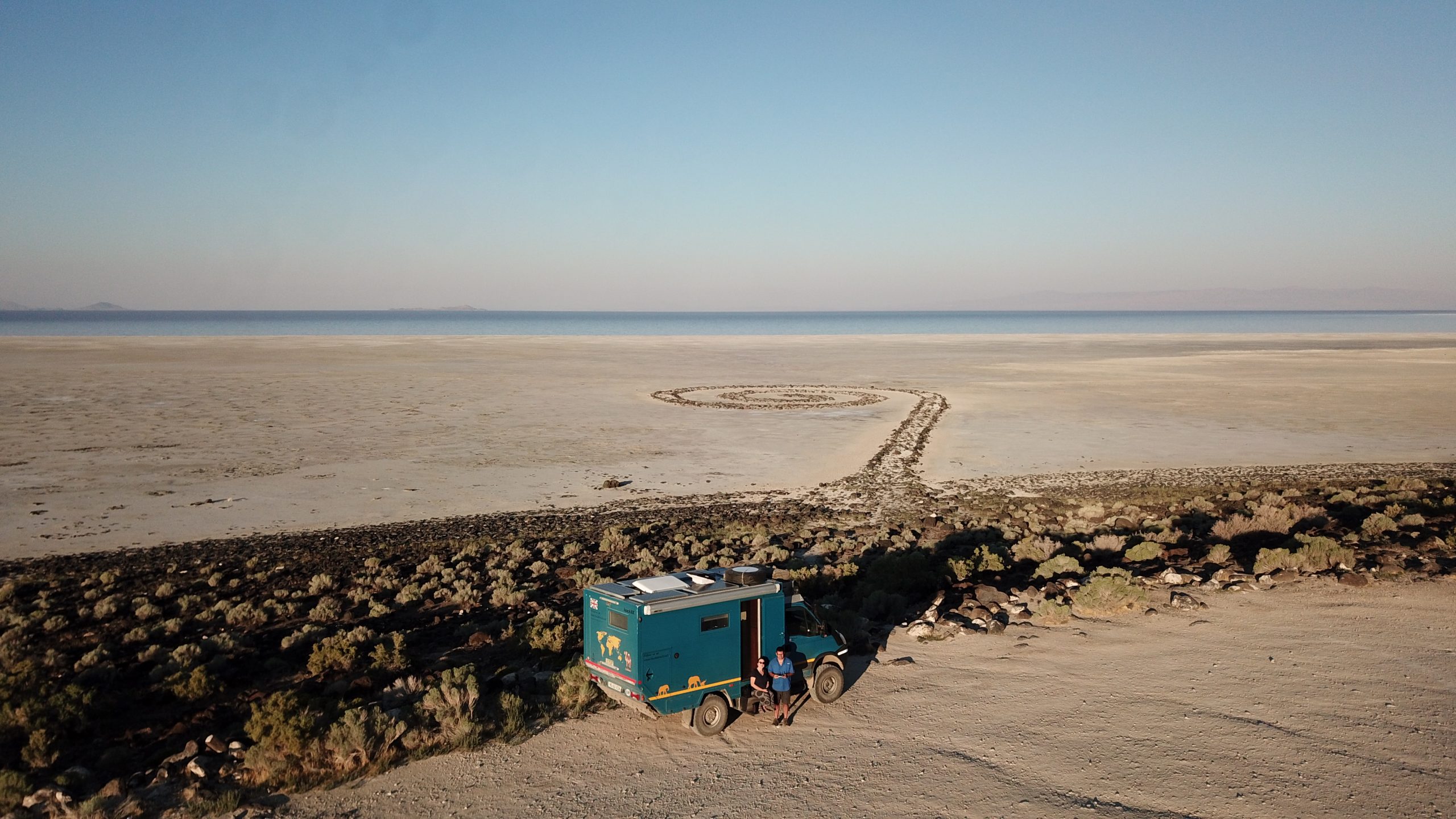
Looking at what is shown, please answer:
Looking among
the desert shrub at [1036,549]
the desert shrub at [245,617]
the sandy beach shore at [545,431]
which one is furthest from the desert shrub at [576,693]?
the sandy beach shore at [545,431]

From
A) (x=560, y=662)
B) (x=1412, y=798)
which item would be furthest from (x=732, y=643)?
(x=1412, y=798)

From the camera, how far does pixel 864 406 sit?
5316cm

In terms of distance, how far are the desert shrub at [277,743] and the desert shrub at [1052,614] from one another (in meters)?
11.2

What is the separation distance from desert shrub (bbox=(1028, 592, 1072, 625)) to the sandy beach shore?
15.1 meters

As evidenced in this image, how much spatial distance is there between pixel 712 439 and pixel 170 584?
24.0 m

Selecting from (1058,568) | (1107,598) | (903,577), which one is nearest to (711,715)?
(1107,598)

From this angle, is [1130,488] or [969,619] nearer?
[969,619]

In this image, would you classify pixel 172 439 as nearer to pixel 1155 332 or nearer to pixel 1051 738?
pixel 1051 738

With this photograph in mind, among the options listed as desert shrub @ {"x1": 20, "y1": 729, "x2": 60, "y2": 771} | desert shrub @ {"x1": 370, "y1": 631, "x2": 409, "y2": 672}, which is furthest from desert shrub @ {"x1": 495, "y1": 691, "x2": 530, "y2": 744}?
desert shrub @ {"x1": 20, "y1": 729, "x2": 60, "y2": 771}

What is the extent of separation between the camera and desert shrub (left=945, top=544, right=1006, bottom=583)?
20125 mm

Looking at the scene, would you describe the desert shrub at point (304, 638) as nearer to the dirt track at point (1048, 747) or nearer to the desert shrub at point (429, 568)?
the desert shrub at point (429, 568)

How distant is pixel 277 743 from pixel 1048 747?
355 inches

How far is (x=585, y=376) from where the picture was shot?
71188mm

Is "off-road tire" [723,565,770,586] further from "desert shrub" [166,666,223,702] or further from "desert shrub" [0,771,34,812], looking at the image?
"desert shrub" [0,771,34,812]
